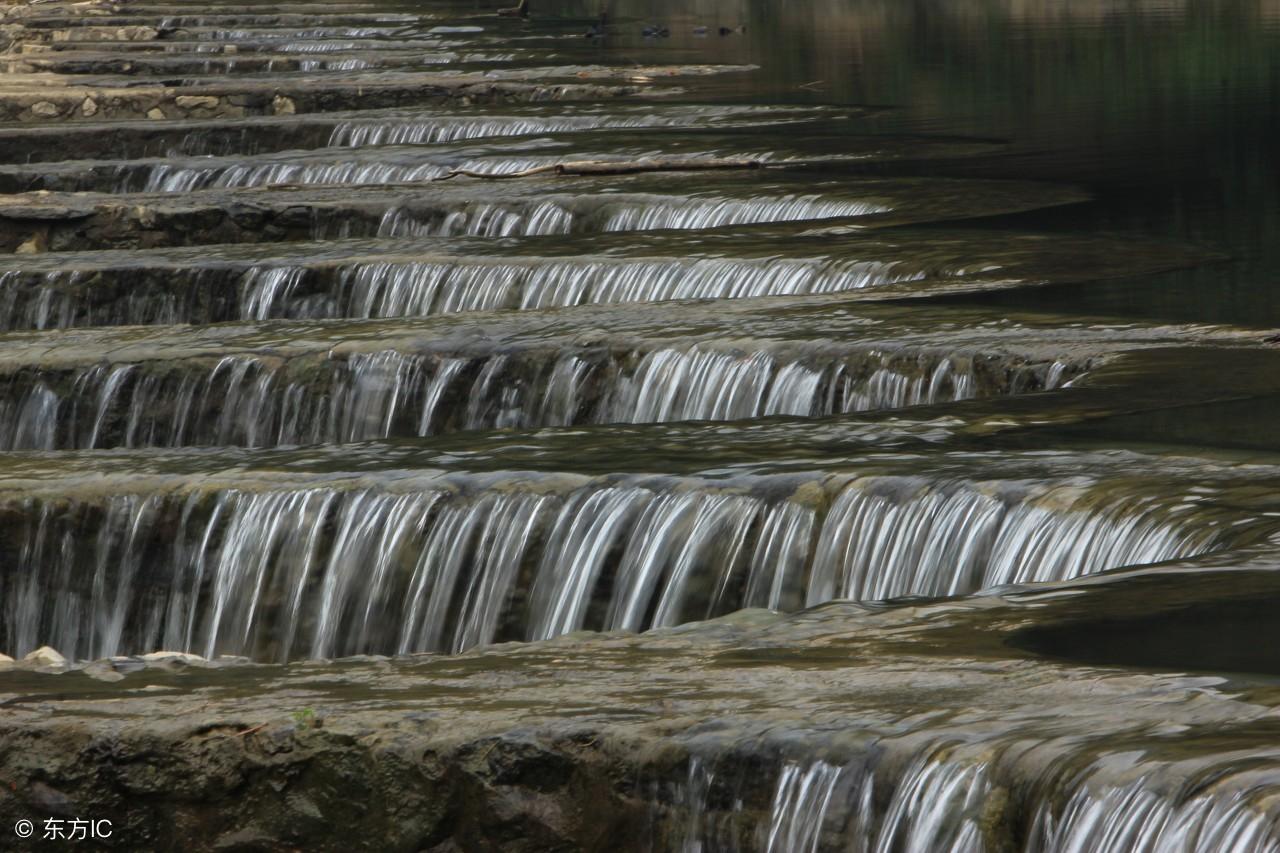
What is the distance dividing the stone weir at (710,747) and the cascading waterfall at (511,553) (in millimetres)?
1197

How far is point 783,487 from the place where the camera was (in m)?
8.92

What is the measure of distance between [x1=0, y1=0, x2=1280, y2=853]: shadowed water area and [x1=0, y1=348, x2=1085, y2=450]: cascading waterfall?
0.9 inches

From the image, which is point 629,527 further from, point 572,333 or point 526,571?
point 572,333

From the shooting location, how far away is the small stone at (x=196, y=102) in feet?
97.2

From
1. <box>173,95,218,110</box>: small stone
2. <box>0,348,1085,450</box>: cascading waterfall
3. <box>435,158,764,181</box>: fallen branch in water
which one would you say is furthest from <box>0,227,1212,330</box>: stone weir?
<box>173,95,218,110</box>: small stone

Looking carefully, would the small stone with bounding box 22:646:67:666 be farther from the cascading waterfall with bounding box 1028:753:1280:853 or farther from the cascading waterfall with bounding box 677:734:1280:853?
the cascading waterfall with bounding box 1028:753:1280:853

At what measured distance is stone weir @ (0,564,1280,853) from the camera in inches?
210

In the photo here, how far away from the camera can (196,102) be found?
29734mm

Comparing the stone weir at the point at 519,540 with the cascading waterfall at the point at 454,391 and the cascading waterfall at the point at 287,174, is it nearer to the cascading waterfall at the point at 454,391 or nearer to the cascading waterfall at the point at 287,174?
Answer: the cascading waterfall at the point at 454,391

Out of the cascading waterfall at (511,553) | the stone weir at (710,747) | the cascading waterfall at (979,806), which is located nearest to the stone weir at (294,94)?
the cascading waterfall at (511,553)

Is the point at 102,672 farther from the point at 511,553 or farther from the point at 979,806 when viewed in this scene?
the point at 979,806

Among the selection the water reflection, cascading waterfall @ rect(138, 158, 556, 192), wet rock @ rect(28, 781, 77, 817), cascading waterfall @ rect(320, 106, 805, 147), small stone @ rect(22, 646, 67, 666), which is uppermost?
wet rock @ rect(28, 781, 77, 817)

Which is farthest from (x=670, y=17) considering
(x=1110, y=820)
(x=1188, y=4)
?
(x=1110, y=820)

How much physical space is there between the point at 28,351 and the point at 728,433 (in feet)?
16.6
